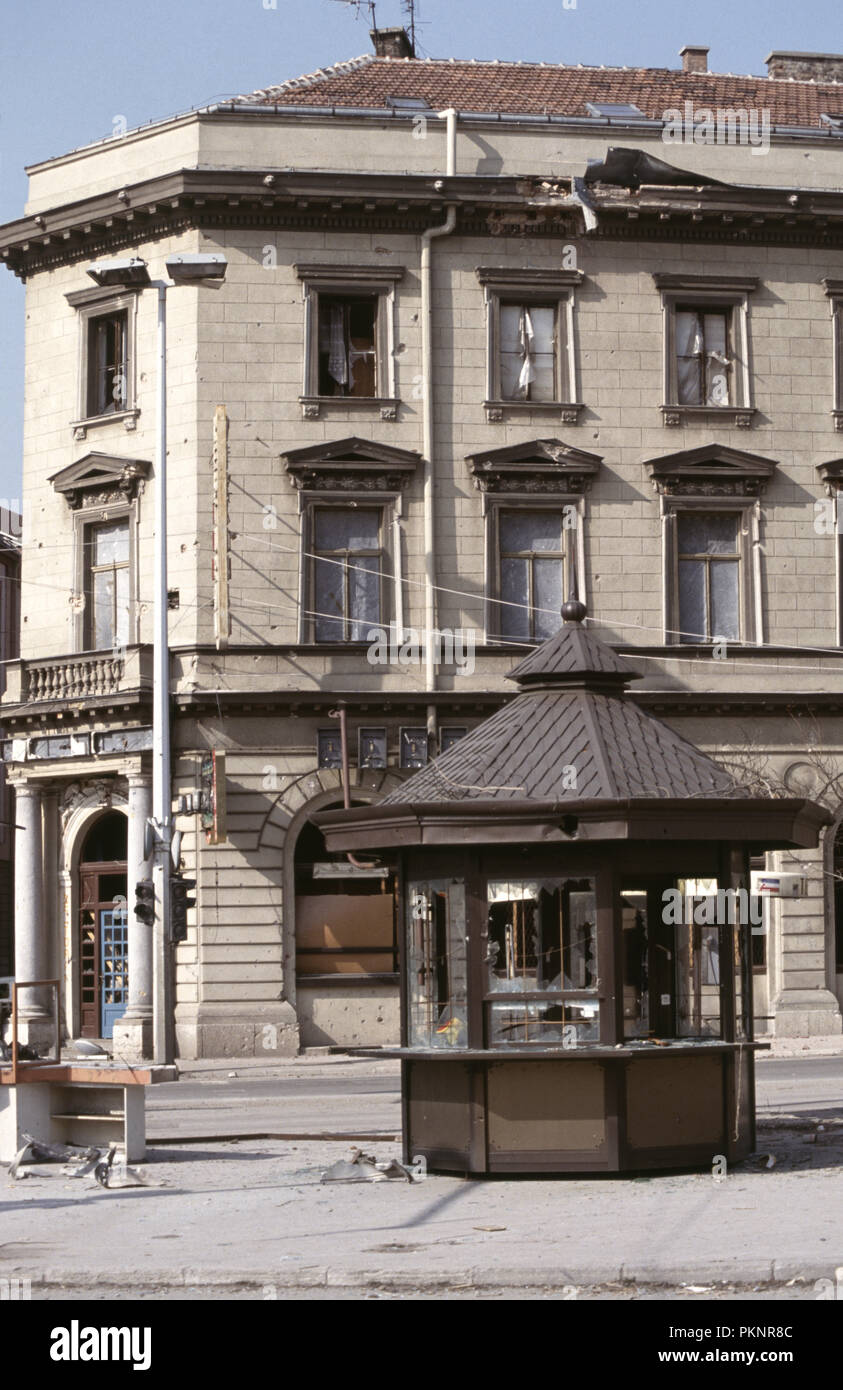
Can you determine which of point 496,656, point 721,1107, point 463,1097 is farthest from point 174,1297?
point 496,656

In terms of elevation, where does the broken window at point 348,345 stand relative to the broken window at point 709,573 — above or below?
above

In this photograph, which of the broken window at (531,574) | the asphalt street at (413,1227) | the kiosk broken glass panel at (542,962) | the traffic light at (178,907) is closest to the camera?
the asphalt street at (413,1227)

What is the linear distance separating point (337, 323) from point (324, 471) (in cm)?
273

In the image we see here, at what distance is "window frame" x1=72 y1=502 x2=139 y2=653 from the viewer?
34.6 metres

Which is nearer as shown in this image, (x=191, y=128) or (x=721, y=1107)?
(x=721, y=1107)

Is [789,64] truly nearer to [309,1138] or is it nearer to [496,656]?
[496,656]

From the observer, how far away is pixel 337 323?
34812 mm

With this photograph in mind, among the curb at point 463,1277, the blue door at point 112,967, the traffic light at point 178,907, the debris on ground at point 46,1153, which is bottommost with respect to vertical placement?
the debris on ground at point 46,1153

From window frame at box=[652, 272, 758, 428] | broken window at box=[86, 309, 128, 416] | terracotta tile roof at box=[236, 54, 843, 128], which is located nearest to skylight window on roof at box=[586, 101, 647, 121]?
terracotta tile roof at box=[236, 54, 843, 128]

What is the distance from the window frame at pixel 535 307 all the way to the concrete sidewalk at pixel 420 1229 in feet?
65.7

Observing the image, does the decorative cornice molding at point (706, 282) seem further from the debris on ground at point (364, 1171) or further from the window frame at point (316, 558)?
the debris on ground at point (364, 1171)

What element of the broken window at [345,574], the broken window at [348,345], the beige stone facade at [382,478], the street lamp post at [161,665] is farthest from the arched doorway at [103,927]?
the broken window at [348,345]

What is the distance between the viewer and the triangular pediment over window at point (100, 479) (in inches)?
1357
